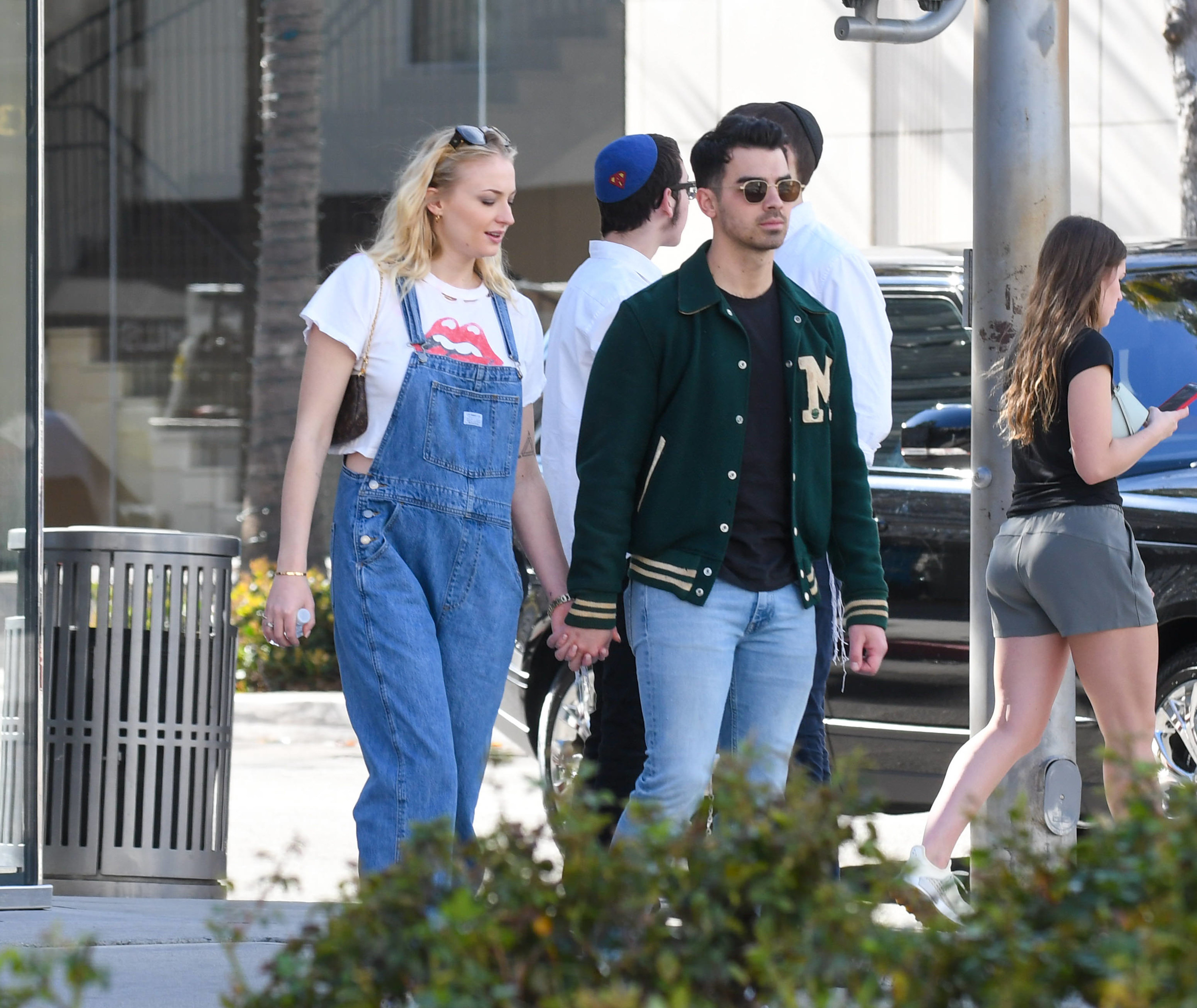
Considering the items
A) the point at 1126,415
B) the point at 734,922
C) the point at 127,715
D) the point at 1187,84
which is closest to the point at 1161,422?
the point at 1126,415

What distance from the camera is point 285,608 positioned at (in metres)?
3.89

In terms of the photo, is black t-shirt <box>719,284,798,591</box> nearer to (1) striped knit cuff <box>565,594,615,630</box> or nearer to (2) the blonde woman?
(1) striped knit cuff <box>565,594,615,630</box>

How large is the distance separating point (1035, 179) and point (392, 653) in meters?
2.42

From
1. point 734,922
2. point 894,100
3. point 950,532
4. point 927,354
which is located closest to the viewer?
point 734,922

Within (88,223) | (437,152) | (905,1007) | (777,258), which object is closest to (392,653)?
(437,152)

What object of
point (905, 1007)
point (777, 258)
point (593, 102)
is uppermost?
point (593, 102)

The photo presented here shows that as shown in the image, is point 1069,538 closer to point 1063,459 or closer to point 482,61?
point 1063,459

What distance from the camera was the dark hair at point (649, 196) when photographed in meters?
4.72

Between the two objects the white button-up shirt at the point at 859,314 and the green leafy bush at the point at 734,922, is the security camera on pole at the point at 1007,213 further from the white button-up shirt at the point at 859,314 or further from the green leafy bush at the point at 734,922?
the green leafy bush at the point at 734,922

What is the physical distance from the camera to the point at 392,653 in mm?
3855

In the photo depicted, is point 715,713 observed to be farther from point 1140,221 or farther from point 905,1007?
point 1140,221

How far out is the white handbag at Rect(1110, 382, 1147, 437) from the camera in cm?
482

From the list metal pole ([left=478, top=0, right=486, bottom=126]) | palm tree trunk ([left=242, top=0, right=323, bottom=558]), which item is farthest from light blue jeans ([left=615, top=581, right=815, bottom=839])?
metal pole ([left=478, top=0, right=486, bottom=126])

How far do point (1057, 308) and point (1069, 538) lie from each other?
582 millimetres
